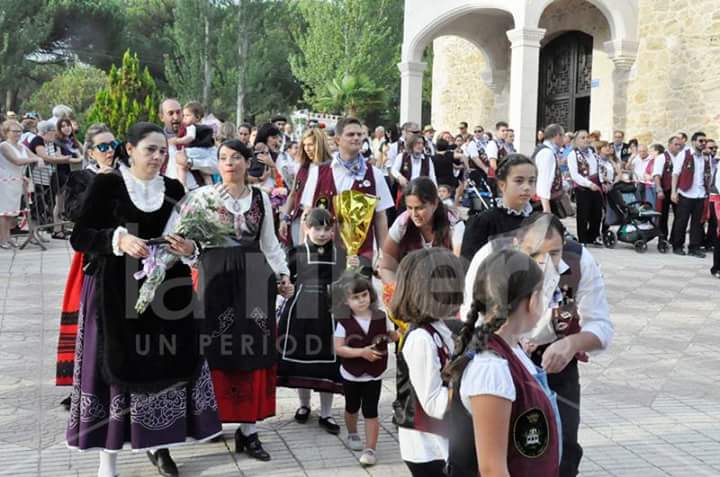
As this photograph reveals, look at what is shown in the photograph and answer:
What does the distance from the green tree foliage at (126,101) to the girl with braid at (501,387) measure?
69.1ft

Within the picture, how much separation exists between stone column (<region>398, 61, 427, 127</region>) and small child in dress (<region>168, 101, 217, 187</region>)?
47.6 ft

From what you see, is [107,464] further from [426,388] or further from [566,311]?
[566,311]

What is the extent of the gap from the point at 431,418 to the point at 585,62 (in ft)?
64.9

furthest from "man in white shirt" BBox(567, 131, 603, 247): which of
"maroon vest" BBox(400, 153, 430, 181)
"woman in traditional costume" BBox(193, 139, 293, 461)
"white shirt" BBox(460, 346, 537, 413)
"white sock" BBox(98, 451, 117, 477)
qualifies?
"white shirt" BBox(460, 346, 537, 413)

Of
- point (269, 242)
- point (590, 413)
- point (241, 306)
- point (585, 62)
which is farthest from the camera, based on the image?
point (585, 62)

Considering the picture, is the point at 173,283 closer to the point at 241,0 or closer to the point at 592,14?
the point at 592,14

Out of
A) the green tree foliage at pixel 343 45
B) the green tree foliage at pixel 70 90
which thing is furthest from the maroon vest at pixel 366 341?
the green tree foliage at pixel 70 90

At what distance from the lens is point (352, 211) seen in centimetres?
551

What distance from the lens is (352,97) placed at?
38094 mm

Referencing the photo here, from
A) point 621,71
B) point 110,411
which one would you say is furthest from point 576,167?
point 110,411

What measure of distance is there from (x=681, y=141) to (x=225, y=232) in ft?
36.8

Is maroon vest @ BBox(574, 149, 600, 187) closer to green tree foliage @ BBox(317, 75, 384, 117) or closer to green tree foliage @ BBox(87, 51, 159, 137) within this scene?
green tree foliage @ BBox(87, 51, 159, 137)

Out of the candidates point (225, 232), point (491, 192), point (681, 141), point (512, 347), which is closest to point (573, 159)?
point (681, 141)

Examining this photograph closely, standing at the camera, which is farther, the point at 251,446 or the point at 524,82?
the point at 524,82
